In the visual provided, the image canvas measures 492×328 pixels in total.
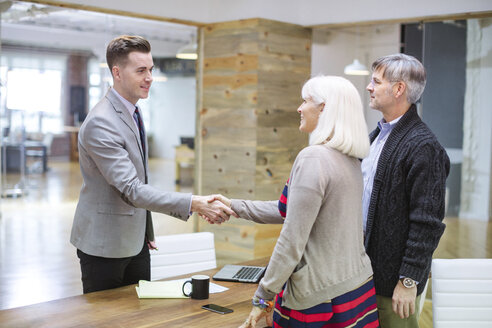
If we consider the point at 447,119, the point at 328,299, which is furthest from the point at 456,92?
the point at 328,299

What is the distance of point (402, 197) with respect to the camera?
2236 millimetres

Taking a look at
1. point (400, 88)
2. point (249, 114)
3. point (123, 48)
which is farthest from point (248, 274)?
point (249, 114)

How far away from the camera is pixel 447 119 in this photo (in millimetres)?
5043

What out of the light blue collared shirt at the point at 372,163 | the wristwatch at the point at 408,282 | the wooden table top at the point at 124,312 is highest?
the light blue collared shirt at the point at 372,163

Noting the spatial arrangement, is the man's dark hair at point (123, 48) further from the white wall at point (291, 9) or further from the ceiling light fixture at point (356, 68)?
the ceiling light fixture at point (356, 68)

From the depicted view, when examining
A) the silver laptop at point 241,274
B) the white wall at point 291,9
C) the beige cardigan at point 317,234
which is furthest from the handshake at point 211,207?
the white wall at point 291,9

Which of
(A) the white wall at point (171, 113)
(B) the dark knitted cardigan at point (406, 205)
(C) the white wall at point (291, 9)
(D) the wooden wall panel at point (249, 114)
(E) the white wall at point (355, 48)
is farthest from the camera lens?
(A) the white wall at point (171, 113)

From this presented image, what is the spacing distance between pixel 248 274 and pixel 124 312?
724 millimetres

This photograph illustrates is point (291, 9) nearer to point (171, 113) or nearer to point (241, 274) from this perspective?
point (171, 113)

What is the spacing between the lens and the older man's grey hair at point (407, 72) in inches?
92.7

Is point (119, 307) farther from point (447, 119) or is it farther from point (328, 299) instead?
point (447, 119)

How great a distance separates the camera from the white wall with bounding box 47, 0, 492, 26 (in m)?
4.88

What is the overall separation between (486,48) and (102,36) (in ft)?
31.8

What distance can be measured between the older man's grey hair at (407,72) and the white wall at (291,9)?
2675 millimetres
